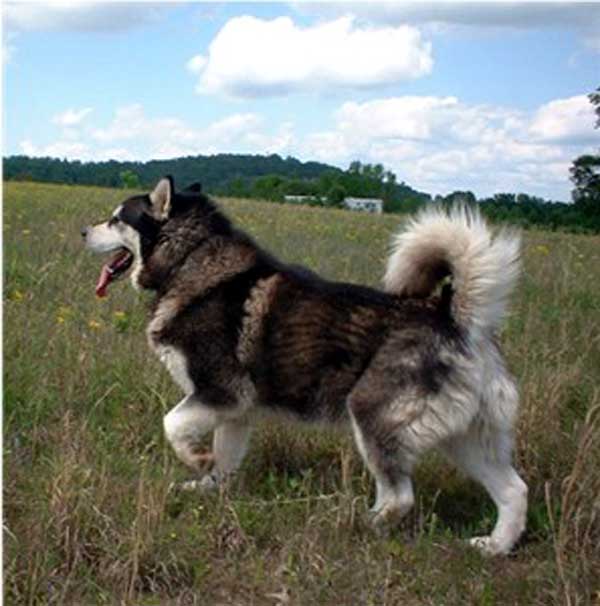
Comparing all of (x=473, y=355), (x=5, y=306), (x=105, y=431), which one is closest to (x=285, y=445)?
(x=105, y=431)

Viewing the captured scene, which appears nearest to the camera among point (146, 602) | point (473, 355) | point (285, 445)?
point (146, 602)

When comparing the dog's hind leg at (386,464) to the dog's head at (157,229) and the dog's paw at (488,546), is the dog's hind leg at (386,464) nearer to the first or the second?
the dog's paw at (488,546)

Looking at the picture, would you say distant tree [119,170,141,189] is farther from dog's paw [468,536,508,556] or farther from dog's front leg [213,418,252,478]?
dog's paw [468,536,508,556]

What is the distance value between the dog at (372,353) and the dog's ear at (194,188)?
0.73 feet

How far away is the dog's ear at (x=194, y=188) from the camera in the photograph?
18.3ft

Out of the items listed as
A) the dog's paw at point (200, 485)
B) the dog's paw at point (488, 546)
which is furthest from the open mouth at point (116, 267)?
the dog's paw at point (488, 546)

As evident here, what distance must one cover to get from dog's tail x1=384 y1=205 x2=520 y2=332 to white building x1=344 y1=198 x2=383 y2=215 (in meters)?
14.2

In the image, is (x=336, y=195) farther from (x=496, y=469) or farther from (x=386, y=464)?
(x=386, y=464)

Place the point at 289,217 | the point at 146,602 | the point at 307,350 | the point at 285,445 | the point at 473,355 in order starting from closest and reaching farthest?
the point at 146,602 < the point at 473,355 < the point at 307,350 < the point at 285,445 < the point at 289,217

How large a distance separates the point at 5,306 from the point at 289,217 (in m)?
9.45

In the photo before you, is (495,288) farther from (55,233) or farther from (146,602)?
(55,233)

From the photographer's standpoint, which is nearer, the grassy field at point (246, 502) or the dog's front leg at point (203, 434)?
the grassy field at point (246, 502)

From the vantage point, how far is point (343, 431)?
188 inches

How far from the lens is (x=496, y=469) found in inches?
178
